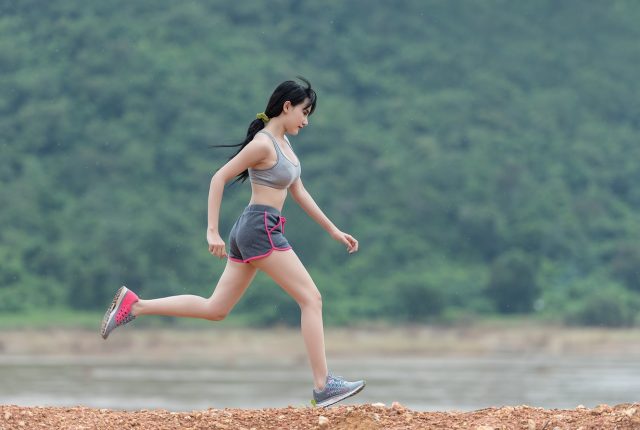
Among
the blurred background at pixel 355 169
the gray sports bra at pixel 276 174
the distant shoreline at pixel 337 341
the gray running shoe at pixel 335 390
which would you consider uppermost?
the blurred background at pixel 355 169

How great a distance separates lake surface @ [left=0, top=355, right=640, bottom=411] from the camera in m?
29.6

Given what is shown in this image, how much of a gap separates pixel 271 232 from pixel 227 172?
41 centimetres

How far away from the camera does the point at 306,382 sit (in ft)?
124

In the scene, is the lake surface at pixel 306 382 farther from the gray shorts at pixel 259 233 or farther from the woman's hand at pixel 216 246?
the woman's hand at pixel 216 246

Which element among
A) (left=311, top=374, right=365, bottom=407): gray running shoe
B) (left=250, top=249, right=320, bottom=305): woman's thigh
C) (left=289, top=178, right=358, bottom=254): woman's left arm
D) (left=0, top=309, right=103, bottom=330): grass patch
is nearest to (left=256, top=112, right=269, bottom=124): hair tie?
(left=289, top=178, right=358, bottom=254): woman's left arm

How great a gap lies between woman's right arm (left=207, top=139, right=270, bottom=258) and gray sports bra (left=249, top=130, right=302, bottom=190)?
0.07 metres

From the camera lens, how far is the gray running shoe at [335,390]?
7188 millimetres

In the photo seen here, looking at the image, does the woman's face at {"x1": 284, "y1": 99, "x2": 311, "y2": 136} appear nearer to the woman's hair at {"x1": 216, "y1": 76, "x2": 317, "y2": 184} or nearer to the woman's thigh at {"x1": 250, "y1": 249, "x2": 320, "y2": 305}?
the woman's hair at {"x1": 216, "y1": 76, "x2": 317, "y2": 184}

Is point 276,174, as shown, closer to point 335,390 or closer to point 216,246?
point 216,246

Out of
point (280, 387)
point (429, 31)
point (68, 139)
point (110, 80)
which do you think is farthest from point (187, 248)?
point (429, 31)

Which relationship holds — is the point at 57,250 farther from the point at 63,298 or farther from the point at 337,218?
the point at 337,218

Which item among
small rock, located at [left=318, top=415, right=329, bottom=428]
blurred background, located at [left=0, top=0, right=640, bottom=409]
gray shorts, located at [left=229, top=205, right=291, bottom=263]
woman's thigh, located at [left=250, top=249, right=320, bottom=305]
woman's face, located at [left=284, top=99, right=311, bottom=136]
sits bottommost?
small rock, located at [left=318, top=415, right=329, bottom=428]

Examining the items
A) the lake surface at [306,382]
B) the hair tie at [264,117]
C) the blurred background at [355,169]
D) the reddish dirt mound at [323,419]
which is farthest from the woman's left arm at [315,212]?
the blurred background at [355,169]

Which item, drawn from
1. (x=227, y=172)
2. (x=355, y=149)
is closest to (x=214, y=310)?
(x=227, y=172)
